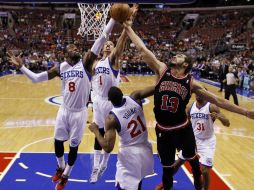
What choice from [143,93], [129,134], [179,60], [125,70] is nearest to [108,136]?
[129,134]

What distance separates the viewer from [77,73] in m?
5.62

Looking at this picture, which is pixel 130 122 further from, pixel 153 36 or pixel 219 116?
pixel 153 36

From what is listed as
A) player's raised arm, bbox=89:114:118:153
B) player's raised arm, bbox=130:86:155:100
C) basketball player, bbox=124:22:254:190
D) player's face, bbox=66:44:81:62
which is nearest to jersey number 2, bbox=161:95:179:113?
basketball player, bbox=124:22:254:190

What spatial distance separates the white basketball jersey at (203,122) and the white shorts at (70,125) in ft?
5.60

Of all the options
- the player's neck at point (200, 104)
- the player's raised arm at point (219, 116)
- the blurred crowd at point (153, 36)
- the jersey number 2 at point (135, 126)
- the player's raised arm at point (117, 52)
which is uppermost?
the player's raised arm at point (117, 52)

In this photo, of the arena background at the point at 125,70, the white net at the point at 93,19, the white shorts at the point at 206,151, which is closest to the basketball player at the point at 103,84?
the arena background at the point at 125,70

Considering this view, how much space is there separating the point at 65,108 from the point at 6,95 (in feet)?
37.1

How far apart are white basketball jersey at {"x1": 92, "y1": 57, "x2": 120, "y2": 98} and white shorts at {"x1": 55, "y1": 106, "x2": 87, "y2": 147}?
665 millimetres

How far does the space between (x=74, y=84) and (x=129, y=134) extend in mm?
1636

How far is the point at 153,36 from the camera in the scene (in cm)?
3766

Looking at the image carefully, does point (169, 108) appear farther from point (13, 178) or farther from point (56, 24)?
point (56, 24)

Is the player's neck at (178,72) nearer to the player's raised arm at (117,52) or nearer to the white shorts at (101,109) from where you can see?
the player's raised arm at (117,52)

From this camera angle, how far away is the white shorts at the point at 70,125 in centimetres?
569

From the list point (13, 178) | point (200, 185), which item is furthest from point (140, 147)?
point (13, 178)
